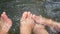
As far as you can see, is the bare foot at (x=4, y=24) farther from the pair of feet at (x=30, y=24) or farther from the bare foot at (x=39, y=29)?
the bare foot at (x=39, y=29)

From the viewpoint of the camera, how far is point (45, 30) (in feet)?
4.91

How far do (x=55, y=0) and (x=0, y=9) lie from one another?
447mm

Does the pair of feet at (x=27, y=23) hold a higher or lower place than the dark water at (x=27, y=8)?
lower

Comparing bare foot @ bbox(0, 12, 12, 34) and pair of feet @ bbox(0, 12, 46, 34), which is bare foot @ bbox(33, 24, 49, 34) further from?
bare foot @ bbox(0, 12, 12, 34)

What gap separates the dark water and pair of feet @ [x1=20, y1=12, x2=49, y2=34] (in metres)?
0.03

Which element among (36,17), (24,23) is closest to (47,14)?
(36,17)

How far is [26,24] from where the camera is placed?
1.51 meters

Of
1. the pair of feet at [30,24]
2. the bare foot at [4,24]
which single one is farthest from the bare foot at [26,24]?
the bare foot at [4,24]

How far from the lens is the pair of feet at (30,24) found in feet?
4.92

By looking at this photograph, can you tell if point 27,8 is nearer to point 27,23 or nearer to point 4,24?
point 27,23

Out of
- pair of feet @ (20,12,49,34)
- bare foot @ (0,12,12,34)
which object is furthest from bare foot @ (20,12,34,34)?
bare foot @ (0,12,12,34)

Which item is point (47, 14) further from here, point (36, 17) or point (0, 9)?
point (0, 9)

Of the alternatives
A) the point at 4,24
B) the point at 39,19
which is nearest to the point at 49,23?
the point at 39,19

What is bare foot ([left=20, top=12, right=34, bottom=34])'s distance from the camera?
1.50 metres
